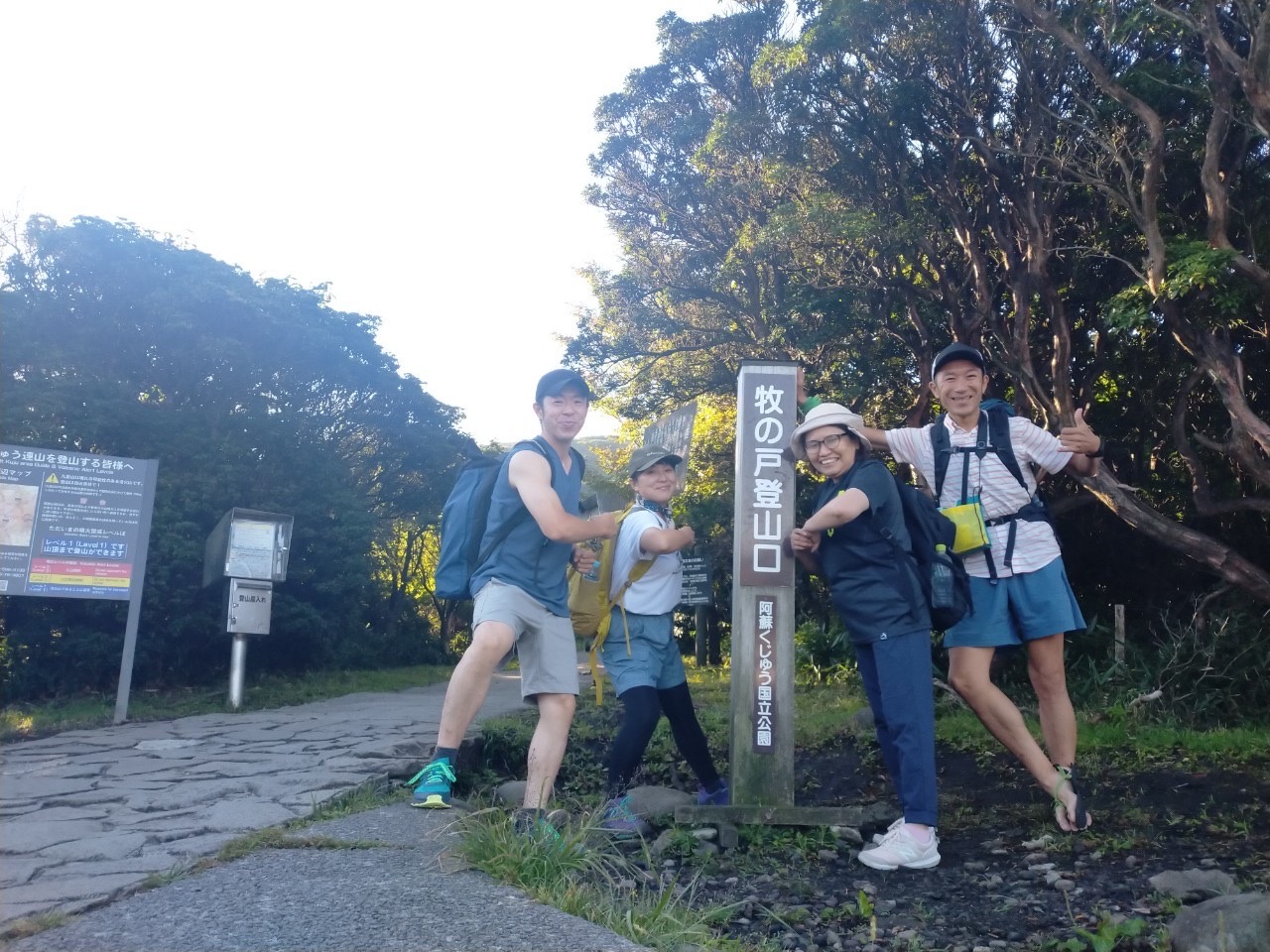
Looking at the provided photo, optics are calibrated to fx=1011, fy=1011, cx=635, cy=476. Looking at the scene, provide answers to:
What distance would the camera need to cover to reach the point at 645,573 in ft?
14.9

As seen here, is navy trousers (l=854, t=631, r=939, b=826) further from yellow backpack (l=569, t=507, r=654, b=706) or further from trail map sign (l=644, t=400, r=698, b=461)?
trail map sign (l=644, t=400, r=698, b=461)

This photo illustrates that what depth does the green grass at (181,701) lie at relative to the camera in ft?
27.8

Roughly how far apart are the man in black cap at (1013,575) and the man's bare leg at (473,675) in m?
1.74

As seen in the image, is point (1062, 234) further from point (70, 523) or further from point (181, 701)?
point (181, 701)

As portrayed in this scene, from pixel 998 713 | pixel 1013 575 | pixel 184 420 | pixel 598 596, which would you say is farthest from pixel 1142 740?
pixel 184 420

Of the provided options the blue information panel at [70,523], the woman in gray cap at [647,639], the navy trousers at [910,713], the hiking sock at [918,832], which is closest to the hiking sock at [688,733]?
the woman in gray cap at [647,639]

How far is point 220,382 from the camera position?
47.5 feet

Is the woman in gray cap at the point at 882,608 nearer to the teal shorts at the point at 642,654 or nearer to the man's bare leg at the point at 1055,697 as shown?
the man's bare leg at the point at 1055,697

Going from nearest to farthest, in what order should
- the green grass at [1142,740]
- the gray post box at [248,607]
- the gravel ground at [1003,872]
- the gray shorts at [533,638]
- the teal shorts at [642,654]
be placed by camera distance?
the gravel ground at [1003,872] → the gray shorts at [533,638] → the teal shorts at [642,654] → the green grass at [1142,740] → the gray post box at [248,607]

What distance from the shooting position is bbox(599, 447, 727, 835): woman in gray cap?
14.1 feet

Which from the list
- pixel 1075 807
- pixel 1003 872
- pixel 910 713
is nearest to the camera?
pixel 1003 872

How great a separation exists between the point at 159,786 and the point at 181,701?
6.56 m

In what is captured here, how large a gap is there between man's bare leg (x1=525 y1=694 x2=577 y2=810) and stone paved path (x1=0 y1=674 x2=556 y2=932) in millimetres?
1076

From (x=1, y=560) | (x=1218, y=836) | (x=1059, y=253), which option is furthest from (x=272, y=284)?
(x=1218, y=836)
